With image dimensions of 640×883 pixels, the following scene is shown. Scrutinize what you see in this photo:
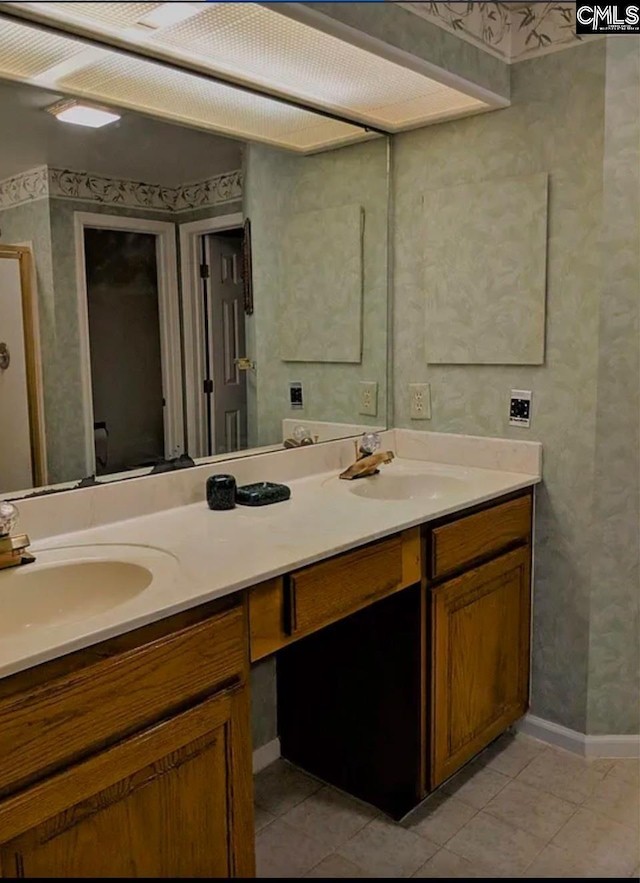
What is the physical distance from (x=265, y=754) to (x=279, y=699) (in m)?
0.17

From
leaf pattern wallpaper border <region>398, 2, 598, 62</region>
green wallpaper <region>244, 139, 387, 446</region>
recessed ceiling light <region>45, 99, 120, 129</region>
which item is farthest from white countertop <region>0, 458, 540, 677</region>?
leaf pattern wallpaper border <region>398, 2, 598, 62</region>

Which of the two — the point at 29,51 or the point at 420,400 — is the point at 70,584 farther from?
the point at 420,400

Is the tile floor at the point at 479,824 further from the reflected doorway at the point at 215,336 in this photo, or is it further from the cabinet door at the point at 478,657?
the reflected doorway at the point at 215,336

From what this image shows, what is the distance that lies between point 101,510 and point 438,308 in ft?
4.29

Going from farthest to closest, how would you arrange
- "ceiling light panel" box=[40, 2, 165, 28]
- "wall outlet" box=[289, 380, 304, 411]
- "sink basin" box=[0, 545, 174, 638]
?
1. "wall outlet" box=[289, 380, 304, 411]
2. "ceiling light panel" box=[40, 2, 165, 28]
3. "sink basin" box=[0, 545, 174, 638]

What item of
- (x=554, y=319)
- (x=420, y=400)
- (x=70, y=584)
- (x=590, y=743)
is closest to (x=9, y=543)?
(x=70, y=584)

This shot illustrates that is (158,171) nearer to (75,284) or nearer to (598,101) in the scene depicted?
(75,284)

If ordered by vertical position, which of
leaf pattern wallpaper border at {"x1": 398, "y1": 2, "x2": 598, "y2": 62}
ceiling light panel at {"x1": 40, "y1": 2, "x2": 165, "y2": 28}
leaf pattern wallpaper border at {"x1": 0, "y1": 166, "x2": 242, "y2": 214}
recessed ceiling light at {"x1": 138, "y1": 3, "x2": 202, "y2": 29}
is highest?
leaf pattern wallpaper border at {"x1": 398, "y1": 2, "x2": 598, "y2": 62}

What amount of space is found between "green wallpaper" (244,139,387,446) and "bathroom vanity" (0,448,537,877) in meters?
0.32

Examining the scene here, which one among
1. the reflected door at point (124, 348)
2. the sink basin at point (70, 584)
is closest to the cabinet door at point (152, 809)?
the sink basin at point (70, 584)

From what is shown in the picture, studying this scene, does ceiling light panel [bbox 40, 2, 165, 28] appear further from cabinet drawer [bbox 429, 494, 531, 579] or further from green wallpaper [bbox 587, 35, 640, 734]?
cabinet drawer [bbox 429, 494, 531, 579]

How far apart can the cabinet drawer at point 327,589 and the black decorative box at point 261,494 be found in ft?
1.26

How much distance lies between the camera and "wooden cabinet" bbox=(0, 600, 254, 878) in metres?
1.08

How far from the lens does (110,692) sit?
1.16 metres
